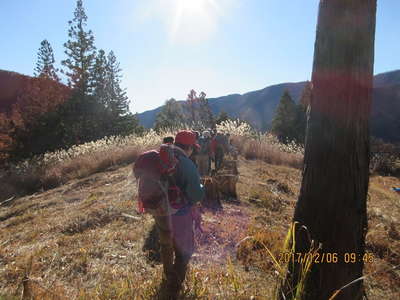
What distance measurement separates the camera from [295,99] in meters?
112

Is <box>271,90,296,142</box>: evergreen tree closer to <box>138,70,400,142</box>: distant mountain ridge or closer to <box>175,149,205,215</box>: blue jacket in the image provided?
<box>138,70,400,142</box>: distant mountain ridge

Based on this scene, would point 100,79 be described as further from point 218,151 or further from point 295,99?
point 295,99

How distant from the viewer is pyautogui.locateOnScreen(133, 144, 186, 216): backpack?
2.47 meters

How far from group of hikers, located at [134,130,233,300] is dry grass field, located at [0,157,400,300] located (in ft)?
0.96

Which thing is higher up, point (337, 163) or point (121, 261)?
point (337, 163)

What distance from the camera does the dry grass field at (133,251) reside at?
286cm

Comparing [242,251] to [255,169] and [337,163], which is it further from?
[255,169]

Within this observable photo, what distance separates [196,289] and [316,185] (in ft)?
5.27

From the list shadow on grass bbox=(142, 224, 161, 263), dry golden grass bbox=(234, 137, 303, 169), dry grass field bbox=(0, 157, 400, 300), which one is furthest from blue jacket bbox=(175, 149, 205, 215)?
dry golden grass bbox=(234, 137, 303, 169)

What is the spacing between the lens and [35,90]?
22250 millimetres

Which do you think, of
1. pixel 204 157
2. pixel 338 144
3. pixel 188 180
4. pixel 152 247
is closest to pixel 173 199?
pixel 188 180

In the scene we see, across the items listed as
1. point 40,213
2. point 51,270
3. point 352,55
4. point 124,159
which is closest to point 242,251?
point 51,270

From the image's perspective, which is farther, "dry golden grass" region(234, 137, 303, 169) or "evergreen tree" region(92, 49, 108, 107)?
"evergreen tree" region(92, 49, 108, 107)

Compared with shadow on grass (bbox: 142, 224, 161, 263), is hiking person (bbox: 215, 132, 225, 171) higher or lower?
higher
